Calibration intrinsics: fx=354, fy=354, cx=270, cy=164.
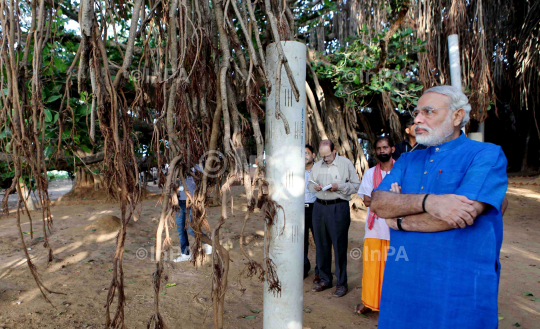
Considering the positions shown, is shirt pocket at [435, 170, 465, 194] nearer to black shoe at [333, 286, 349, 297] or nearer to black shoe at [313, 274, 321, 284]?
black shoe at [333, 286, 349, 297]

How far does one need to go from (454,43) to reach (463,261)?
186cm

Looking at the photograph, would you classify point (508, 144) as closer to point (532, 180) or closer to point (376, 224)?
point (532, 180)

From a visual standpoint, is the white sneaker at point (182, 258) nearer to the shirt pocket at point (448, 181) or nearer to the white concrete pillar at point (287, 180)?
the white concrete pillar at point (287, 180)

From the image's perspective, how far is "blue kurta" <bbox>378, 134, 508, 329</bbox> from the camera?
55.6 inches

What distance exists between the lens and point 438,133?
161cm

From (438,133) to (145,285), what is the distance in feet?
11.4

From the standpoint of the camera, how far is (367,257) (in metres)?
3.21

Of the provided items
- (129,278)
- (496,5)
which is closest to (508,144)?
(496,5)

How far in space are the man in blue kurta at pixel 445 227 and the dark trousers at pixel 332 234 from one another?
199 centimetres

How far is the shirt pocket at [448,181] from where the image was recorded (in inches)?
60.4

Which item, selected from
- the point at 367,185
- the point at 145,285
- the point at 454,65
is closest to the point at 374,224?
the point at 367,185

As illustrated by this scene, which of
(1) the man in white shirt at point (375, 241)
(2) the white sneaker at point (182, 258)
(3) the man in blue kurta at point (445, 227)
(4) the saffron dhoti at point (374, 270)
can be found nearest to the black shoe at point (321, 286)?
(1) the man in white shirt at point (375, 241)

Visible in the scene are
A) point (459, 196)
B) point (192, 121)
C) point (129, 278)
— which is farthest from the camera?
point (129, 278)

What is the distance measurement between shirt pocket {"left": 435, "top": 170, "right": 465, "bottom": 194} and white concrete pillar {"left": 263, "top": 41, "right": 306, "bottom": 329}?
69 centimetres
